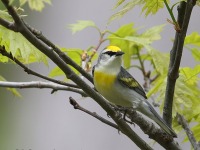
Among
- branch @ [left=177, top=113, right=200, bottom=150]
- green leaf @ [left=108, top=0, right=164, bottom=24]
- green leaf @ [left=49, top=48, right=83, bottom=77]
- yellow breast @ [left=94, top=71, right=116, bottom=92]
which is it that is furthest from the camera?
green leaf @ [left=49, top=48, right=83, bottom=77]

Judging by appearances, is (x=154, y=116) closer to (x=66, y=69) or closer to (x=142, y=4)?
(x=142, y=4)

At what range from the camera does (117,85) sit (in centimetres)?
148

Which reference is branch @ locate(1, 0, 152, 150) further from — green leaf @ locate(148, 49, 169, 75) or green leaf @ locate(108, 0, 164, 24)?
A: green leaf @ locate(148, 49, 169, 75)

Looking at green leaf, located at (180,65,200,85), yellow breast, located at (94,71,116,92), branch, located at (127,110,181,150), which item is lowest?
branch, located at (127,110,181,150)

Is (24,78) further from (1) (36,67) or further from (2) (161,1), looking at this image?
(2) (161,1)

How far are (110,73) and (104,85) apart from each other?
0.33 feet

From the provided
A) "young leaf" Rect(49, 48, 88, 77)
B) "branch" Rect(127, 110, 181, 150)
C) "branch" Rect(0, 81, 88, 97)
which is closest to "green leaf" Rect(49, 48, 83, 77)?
"young leaf" Rect(49, 48, 88, 77)

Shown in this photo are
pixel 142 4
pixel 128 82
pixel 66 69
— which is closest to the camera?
pixel 66 69

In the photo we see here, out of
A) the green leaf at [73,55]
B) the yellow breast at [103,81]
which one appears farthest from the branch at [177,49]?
the green leaf at [73,55]

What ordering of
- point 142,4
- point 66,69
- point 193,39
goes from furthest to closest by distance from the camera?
point 193,39 < point 142,4 < point 66,69

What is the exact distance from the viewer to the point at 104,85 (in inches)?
56.0

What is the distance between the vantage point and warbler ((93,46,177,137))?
141 centimetres

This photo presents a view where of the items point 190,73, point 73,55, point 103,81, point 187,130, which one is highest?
point 73,55

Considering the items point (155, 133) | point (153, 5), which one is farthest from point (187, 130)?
point (153, 5)
